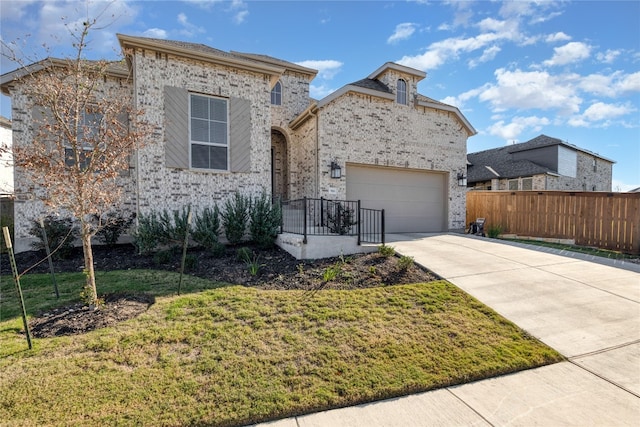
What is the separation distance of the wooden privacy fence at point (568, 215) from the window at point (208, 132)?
1100 centimetres

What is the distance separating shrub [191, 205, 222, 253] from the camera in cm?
730

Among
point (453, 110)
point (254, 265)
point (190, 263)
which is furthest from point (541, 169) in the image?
point (190, 263)

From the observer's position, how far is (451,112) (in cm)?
1193

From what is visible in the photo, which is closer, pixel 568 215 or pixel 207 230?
pixel 207 230

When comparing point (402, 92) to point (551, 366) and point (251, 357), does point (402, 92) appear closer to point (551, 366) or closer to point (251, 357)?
point (551, 366)

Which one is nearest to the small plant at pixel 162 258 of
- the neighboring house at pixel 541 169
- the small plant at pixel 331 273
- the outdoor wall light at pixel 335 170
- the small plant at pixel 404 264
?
the small plant at pixel 331 273

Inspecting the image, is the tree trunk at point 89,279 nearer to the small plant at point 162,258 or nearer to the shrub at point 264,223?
the small plant at point 162,258

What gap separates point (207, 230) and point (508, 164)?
876 inches

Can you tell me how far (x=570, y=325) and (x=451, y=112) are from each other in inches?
389

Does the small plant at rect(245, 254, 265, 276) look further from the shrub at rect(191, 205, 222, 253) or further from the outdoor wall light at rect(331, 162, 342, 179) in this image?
the outdoor wall light at rect(331, 162, 342, 179)

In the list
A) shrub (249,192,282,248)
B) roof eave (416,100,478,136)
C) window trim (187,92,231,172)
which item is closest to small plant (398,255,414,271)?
shrub (249,192,282,248)

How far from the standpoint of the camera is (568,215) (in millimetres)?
10281

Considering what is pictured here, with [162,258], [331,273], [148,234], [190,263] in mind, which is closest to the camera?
[331,273]

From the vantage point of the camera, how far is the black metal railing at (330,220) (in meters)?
7.45
